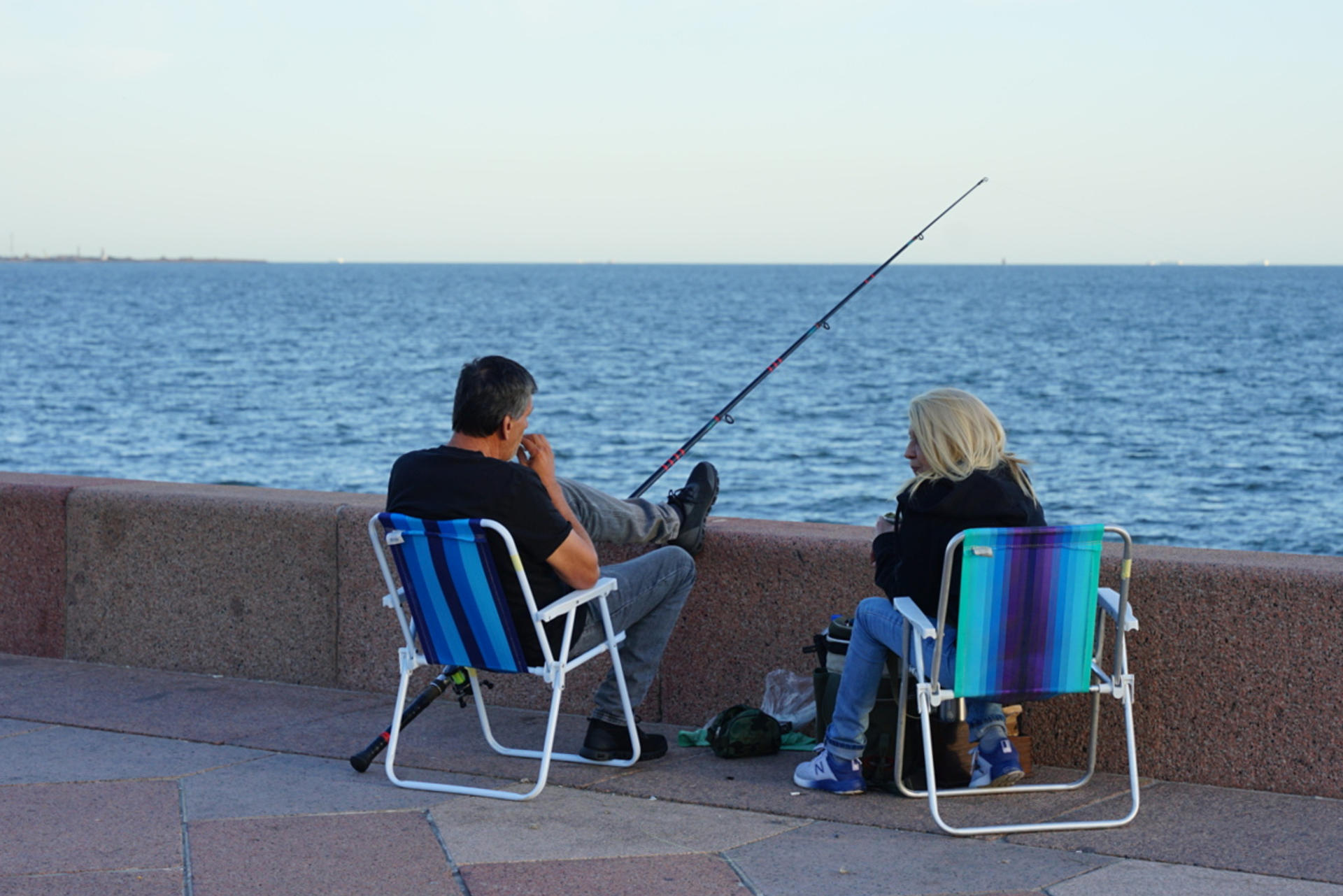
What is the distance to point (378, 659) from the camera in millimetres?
5223

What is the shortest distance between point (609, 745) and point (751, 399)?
30863 mm

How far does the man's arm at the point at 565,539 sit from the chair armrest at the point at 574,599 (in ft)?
0.08

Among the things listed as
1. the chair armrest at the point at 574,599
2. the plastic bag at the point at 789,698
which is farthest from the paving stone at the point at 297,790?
the plastic bag at the point at 789,698

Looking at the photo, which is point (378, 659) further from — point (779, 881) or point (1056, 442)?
point (1056, 442)

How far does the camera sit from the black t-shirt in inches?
153

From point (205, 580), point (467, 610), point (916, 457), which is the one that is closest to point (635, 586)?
point (467, 610)

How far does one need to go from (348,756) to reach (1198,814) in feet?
8.09

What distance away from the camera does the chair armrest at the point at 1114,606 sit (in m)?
3.69

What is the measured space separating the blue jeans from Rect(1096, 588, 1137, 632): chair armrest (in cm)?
45

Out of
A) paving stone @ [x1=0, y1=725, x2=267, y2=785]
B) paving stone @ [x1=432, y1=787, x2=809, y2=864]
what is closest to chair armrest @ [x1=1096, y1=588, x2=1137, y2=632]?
paving stone @ [x1=432, y1=787, x2=809, y2=864]

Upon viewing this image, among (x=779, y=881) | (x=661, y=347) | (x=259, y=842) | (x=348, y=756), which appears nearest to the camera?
(x=779, y=881)

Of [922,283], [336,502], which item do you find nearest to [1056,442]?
[336,502]

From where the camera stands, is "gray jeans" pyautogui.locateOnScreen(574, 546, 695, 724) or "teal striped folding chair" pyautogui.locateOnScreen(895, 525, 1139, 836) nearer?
"teal striped folding chair" pyautogui.locateOnScreen(895, 525, 1139, 836)

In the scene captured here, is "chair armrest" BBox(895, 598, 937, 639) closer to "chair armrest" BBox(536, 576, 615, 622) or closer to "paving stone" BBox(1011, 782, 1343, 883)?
"paving stone" BBox(1011, 782, 1343, 883)
